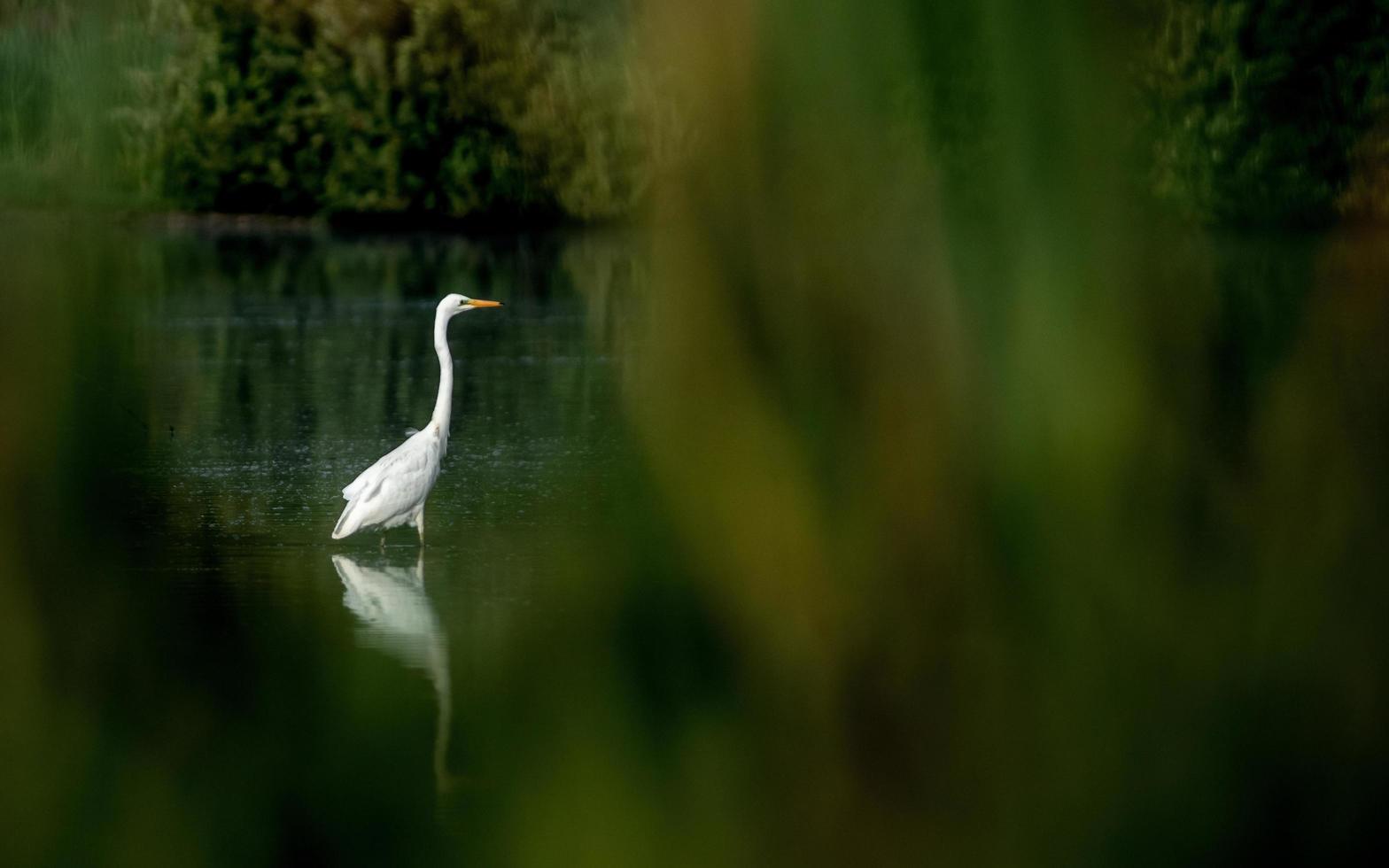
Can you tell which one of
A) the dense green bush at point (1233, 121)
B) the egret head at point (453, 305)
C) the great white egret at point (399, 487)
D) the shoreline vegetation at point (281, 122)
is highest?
the shoreline vegetation at point (281, 122)

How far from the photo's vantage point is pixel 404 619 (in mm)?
6461

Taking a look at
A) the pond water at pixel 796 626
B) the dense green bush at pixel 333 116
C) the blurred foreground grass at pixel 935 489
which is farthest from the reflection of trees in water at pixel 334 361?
the blurred foreground grass at pixel 935 489

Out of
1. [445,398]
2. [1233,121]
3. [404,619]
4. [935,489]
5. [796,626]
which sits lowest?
[404,619]

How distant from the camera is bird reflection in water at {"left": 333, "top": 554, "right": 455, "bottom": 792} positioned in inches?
208

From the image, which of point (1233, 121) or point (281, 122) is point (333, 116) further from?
point (1233, 121)

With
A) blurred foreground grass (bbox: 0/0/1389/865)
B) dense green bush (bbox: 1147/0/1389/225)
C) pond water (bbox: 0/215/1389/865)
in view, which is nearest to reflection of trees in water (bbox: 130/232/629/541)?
pond water (bbox: 0/215/1389/865)

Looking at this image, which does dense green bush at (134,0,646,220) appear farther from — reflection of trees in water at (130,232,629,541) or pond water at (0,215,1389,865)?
pond water at (0,215,1389,865)

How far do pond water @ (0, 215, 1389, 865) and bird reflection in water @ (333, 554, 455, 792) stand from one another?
0.06 ft

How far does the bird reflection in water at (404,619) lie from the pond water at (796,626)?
0.02 m

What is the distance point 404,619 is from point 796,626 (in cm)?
459

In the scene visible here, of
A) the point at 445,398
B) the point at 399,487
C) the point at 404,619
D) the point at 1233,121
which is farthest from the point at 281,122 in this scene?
the point at 1233,121

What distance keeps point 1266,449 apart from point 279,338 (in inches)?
563

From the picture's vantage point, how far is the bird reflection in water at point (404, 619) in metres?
5.27

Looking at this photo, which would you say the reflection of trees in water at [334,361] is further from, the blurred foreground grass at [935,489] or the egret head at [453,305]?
the blurred foreground grass at [935,489]
